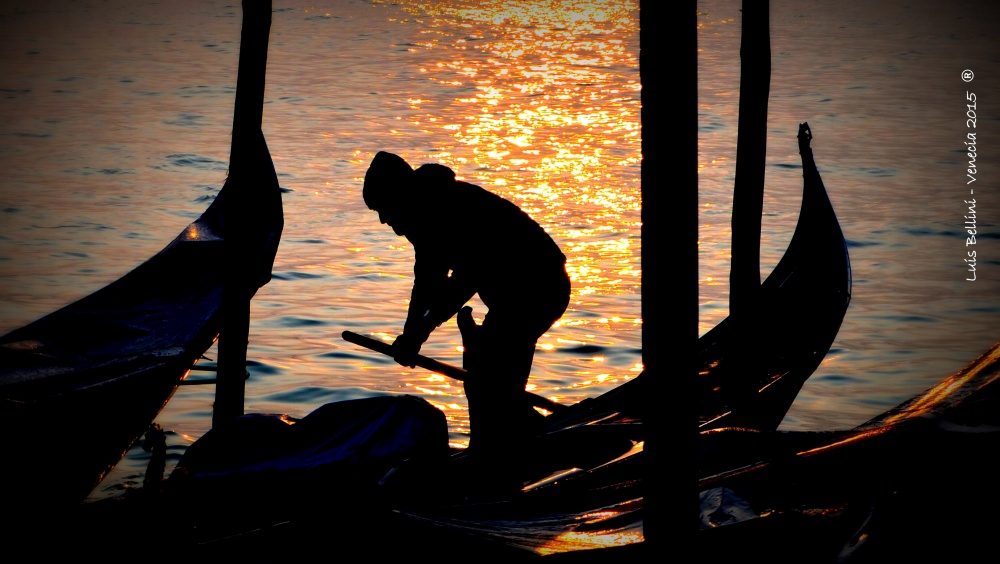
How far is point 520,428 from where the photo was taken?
4676 mm

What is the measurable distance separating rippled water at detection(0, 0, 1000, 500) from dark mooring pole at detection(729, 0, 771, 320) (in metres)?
0.95

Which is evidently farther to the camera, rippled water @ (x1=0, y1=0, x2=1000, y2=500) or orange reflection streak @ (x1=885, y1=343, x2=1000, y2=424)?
rippled water @ (x1=0, y1=0, x2=1000, y2=500)

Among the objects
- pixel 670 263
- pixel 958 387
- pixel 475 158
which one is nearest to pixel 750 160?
pixel 958 387

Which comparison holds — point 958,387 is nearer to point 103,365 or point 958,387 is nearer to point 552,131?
point 103,365

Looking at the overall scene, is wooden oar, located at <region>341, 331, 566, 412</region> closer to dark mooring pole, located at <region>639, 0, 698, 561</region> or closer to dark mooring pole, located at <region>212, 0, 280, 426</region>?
dark mooring pole, located at <region>212, 0, 280, 426</region>

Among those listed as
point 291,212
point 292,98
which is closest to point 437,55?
point 292,98

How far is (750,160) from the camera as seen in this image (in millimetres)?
5949

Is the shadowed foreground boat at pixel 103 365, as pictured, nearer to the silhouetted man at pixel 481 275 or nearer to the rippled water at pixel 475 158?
the rippled water at pixel 475 158

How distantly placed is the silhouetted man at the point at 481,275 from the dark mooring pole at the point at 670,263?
1.19 meters

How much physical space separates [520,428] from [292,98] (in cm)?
1274

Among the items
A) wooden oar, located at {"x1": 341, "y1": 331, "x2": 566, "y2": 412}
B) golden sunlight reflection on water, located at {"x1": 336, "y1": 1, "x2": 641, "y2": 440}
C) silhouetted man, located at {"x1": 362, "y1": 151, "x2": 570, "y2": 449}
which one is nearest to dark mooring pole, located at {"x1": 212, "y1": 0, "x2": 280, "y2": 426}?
wooden oar, located at {"x1": 341, "y1": 331, "x2": 566, "y2": 412}

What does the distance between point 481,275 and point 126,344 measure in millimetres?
1851

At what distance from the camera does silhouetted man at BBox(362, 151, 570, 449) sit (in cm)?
448

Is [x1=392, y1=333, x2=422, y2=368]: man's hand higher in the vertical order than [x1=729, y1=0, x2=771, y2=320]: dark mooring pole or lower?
lower
